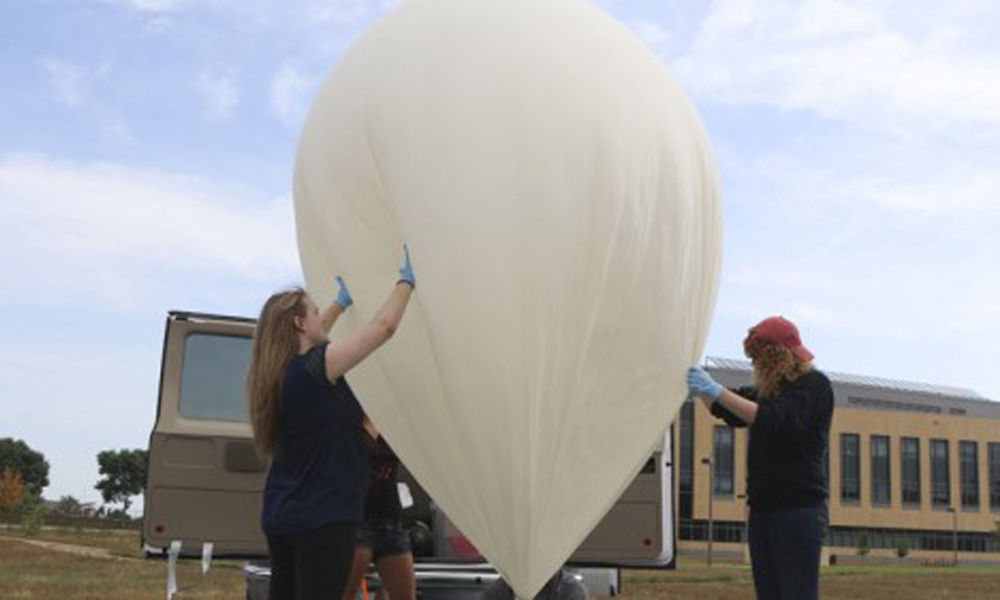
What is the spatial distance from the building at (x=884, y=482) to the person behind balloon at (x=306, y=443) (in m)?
56.2

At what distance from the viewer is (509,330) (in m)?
2.81

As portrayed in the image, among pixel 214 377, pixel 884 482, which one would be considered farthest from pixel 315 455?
pixel 884 482

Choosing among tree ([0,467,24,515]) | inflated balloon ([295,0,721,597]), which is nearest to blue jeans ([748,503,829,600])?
→ inflated balloon ([295,0,721,597])

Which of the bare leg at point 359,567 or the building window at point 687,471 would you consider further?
the building window at point 687,471

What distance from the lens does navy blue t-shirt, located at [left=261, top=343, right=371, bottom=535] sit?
10.5ft

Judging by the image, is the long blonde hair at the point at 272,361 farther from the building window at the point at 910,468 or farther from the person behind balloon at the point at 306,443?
the building window at the point at 910,468

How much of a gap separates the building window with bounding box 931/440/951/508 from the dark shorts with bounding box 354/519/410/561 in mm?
67653

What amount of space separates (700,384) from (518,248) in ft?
3.01

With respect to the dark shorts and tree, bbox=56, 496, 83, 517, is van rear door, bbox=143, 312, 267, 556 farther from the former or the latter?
tree, bbox=56, 496, 83, 517

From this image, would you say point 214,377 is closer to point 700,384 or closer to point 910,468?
point 700,384

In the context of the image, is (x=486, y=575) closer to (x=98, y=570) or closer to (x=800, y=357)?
(x=800, y=357)

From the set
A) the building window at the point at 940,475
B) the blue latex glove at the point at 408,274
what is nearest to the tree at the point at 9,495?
the blue latex glove at the point at 408,274

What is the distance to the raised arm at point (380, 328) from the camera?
298 cm

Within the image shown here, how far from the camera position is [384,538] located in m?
4.75
